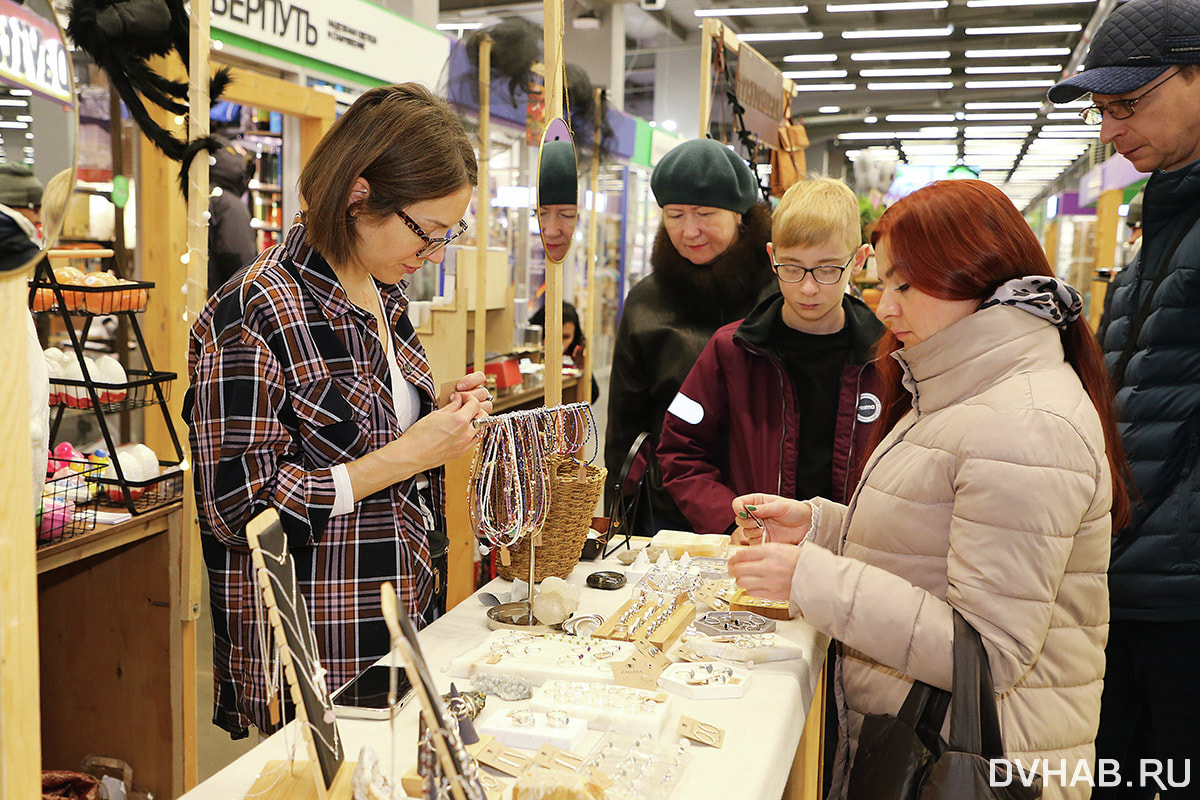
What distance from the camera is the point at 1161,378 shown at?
1.94 metres

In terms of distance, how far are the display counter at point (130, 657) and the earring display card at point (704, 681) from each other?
5.33 ft

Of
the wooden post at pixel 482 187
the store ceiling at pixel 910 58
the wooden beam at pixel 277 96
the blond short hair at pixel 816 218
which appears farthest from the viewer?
the store ceiling at pixel 910 58

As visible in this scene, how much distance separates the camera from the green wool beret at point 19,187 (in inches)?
27.6

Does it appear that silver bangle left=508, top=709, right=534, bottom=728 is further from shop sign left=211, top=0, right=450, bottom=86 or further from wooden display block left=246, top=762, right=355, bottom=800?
shop sign left=211, top=0, right=450, bottom=86

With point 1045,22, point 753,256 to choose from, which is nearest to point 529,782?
point 753,256

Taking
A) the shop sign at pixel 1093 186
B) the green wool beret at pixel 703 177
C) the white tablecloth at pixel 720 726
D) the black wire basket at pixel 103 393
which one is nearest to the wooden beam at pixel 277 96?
the black wire basket at pixel 103 393

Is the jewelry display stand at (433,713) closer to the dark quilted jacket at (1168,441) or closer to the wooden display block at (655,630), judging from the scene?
the wooden display block at (655,630)

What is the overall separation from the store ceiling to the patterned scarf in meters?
10.4

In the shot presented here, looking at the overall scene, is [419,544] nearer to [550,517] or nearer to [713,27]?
[550,517]

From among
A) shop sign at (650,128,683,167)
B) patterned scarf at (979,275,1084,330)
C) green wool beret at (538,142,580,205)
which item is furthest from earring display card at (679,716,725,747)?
shop sign at (650,128,683,167)

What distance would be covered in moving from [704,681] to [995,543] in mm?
459

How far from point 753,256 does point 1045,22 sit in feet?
38.0

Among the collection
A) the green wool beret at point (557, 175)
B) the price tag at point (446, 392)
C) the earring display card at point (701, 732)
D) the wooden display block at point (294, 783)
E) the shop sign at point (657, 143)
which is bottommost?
the earring display card at point (701, 732)

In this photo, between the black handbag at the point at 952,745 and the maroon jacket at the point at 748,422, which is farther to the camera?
the maroon jacket at the point at 748,422
